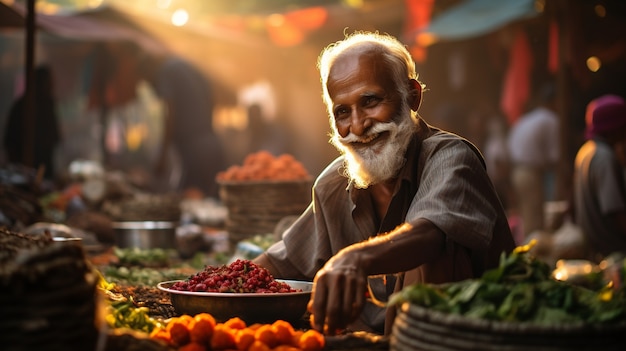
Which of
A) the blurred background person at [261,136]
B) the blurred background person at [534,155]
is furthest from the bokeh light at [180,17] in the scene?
the blurred background person at [534,155]

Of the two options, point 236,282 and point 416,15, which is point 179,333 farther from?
point 416,15

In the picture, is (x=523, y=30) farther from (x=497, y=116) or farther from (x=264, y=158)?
(x=264, y=158)

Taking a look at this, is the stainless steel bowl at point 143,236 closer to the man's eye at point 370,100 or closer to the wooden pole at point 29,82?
the wooden pole at point 29,82

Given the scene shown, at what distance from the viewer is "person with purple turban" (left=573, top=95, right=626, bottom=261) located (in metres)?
7.40

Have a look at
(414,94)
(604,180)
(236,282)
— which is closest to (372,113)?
(414,94)

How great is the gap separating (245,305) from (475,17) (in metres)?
7.99

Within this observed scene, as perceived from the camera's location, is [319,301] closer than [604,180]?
Yes

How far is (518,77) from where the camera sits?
11523mm

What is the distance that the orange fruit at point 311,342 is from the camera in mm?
2619

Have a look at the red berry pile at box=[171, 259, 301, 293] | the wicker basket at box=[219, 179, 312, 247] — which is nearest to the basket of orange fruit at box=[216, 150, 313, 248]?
the wicker basket at box=[219, 179, 312, 247]

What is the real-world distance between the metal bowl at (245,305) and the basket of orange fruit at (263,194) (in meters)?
3.31

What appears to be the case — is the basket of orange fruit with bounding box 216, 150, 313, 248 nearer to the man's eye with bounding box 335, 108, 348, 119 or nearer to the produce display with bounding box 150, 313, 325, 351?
the man's eye with bounding box 335, 108, 348, 119

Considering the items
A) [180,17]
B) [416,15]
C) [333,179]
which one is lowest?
[333,179]

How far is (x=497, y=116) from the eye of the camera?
43.5ft
